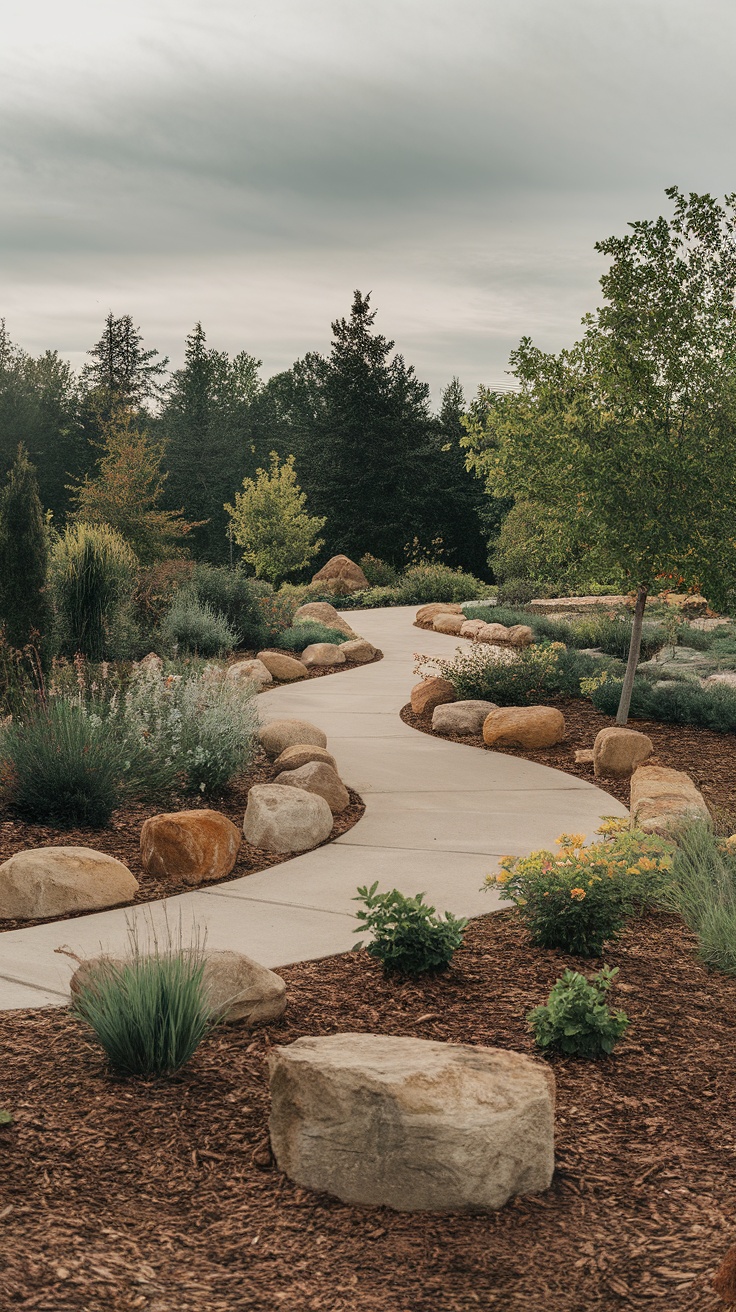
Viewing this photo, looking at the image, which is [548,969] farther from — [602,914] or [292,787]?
[292,787]

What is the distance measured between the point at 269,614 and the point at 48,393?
3488cm

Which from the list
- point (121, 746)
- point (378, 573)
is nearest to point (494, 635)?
point (121, 746)

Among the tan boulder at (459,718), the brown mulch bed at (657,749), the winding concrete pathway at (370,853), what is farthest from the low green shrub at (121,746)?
the brown mulch bed at (657,749)

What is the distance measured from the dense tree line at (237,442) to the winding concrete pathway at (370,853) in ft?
61.9

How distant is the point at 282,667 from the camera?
42.8 ft

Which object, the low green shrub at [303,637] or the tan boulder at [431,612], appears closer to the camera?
the low green shrub at [303,637]

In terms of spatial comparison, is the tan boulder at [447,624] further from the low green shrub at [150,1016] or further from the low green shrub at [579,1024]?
the low green shrub at [150,1016]

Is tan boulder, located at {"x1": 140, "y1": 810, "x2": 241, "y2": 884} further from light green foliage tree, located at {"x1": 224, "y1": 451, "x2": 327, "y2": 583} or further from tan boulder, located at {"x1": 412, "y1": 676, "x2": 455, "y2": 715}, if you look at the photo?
light green foliage tree, located at {"x1": 224, "y1": 451, "x2": 327, "y2": 583}

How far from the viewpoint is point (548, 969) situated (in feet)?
14.5

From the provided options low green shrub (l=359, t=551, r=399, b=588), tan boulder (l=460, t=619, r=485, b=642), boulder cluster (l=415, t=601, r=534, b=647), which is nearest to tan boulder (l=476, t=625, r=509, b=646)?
boulder cluster (l=415, t=601, r=534, b=647)

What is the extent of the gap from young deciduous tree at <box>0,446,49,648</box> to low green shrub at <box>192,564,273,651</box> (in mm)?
5860

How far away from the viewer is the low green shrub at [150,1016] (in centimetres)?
329

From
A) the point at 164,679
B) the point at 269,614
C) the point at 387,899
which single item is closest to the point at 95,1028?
the point at 387,899

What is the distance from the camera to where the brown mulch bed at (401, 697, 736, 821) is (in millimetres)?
8188
